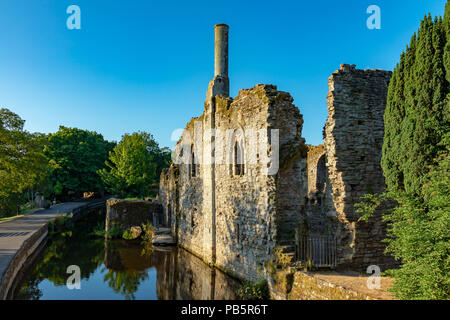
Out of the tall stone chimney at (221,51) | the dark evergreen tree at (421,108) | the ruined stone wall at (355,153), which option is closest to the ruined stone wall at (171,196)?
the tall stone chimney at (221,51)

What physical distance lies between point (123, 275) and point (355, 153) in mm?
10182

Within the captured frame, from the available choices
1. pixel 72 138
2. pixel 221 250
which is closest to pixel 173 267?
pixel 221 250

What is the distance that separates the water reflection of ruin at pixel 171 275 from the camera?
11.6m

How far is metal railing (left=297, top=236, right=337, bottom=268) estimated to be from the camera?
9780 mm

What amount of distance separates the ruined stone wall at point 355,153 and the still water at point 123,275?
4.24 meters

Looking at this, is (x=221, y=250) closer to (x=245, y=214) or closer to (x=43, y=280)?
(x=245, y=214)

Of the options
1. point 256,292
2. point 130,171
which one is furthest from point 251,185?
point 130,171

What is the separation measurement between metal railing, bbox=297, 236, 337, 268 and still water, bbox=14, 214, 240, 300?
8.64 feet

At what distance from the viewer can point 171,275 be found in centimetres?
1392

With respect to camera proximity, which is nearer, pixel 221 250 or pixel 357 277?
pixel 357 277

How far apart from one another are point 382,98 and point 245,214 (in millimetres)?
5971

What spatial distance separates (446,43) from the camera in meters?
6.29

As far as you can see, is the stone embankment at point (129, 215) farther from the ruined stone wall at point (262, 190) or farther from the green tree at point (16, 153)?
the ruined stone wall at point (262, 190)

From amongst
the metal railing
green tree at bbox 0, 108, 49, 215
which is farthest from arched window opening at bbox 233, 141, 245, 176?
green tree at bbox 0, 108, 49, 215
